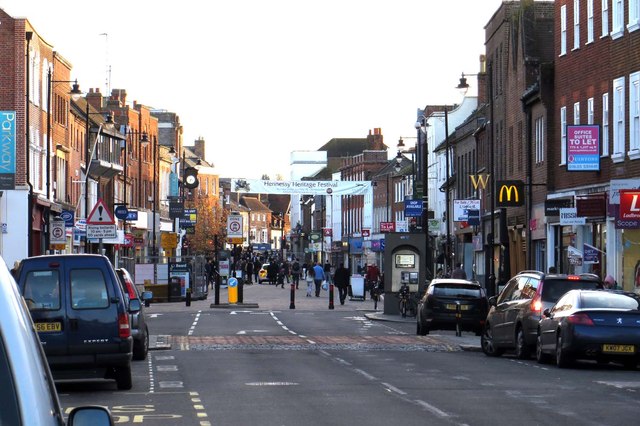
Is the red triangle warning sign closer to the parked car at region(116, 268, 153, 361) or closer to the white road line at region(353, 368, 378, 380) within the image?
the parked car at region(116, 268, 153, 361)

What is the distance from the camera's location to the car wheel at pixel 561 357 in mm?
24781

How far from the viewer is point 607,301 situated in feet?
82.2

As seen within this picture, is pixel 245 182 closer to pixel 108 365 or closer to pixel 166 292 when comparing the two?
pixel 166 292

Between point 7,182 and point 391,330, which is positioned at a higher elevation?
point 7,182

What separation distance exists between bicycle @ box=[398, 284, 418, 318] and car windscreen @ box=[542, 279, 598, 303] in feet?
76.2

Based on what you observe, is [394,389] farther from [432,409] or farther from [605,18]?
[605,18]

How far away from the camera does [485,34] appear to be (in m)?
66.7

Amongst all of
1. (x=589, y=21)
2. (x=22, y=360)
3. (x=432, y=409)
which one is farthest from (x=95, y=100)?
(x=22, y=360)

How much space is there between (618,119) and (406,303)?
40.1 feet

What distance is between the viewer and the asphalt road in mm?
15961

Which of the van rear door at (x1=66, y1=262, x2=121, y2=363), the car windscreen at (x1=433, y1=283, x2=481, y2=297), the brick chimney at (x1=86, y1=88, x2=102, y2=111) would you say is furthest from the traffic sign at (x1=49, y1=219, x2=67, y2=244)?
the brick chimney at (x1=86, y1=88, x2=102, y2=111)

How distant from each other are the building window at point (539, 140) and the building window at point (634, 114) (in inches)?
454

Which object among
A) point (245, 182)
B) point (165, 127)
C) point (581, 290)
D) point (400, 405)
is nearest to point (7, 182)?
point (245, 182)

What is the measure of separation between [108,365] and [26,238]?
4261 centimetres
